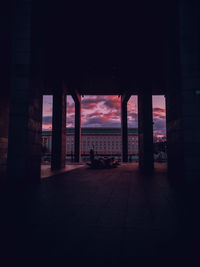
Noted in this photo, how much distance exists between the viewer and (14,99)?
7.01 meters

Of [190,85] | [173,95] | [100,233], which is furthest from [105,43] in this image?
[100,233]

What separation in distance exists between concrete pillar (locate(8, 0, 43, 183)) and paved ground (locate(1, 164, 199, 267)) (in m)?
2.78

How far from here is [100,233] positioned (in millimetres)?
2592

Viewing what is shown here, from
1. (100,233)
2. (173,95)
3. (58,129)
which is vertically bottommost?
(100,233)

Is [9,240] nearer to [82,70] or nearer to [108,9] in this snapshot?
[108,9]

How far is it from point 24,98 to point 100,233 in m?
6.05

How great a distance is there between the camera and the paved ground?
Result: 197 cm

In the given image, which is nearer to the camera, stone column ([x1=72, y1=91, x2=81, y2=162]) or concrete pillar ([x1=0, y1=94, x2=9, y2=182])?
concrete pillar ([x1=0, y1=94, x2=9, y2=182])

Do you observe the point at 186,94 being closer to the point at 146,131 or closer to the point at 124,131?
the point at 146,131

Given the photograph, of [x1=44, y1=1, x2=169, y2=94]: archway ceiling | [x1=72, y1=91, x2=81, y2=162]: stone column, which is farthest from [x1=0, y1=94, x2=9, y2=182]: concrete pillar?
[x1=72, y1=91, x2=81, y2=162]: stone column

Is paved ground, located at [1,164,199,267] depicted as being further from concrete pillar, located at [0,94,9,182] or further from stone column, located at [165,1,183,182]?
concrete pillar, located at [0,94,9,182]

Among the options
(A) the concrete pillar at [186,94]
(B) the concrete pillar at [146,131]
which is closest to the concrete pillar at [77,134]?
(B) the concrete pillar at [146,131]

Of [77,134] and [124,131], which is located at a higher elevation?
[124,131]

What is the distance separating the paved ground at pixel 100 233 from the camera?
1.97 m
